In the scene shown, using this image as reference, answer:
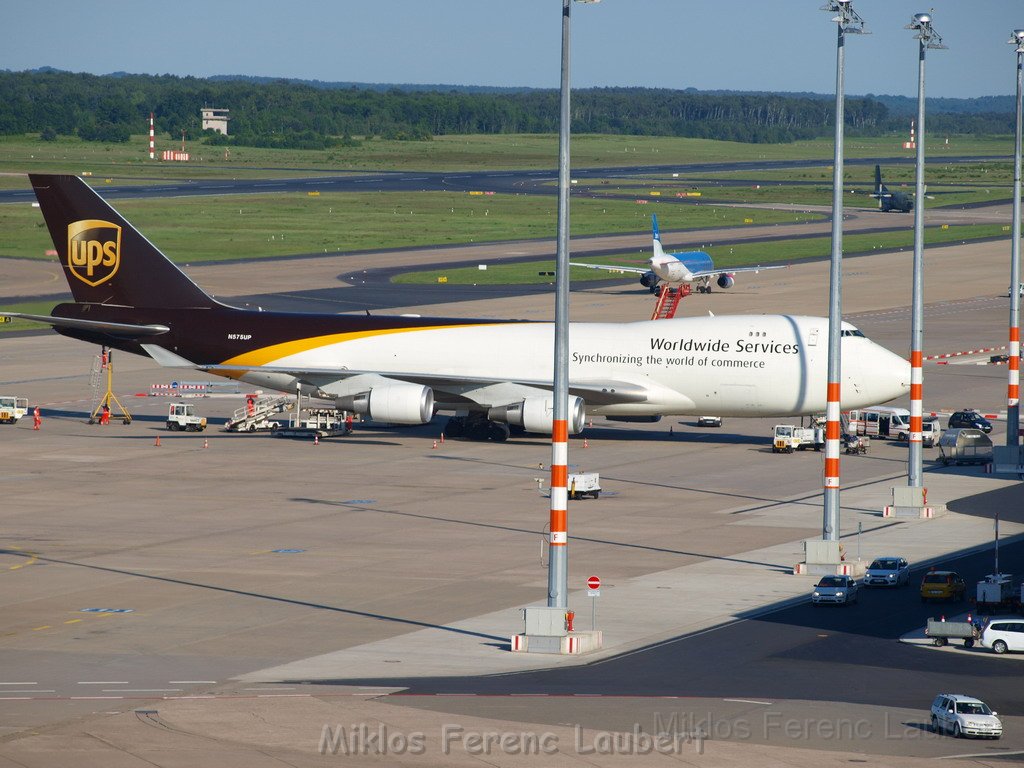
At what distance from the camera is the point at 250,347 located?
225ft

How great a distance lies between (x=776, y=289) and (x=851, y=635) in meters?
87.0

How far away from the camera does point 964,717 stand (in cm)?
2778

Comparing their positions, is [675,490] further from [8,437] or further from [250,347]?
[8,437]

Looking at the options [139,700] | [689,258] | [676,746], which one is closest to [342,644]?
[139,700]

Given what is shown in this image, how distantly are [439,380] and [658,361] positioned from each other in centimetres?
905

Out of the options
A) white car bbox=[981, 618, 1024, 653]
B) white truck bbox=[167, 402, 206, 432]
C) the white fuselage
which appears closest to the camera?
white car bbox=[981, 618, 1024, 653]

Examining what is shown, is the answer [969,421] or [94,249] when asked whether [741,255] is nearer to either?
[969,421]

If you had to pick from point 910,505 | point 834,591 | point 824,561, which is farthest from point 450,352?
point 834,591

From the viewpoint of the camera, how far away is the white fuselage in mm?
63781

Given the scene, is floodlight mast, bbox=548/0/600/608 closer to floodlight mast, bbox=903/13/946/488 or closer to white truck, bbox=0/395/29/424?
floodlight mast, bbox=903/13/946/488

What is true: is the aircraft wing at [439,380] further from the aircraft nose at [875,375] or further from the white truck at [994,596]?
the white truck at [994,596]

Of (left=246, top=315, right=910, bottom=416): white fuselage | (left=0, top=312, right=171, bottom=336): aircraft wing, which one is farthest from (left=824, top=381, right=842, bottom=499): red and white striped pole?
(left=0, top=312, right=171, bottom=336): aircraft wing

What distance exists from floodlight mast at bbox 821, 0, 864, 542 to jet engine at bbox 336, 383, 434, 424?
22957mm

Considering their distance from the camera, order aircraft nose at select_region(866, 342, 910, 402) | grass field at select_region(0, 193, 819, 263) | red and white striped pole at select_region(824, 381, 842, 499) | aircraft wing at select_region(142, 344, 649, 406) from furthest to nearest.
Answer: grass field at select_region(0, 193, 819, 263) → aircraft wing at select_region(142, 344, 649, 406) → aircraft nose at select_region(866, 342, 910, 402) → red and white striped pole at select_region(824, 381, 842, 499)
